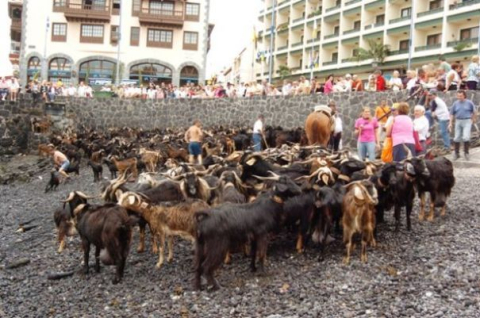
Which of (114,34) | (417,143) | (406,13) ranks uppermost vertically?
(406,13)

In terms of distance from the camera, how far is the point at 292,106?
971 inches

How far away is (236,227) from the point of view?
6977mm

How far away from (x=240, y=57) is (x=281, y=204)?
67.8 meters

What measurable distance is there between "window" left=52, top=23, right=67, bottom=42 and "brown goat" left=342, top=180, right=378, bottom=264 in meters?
45.7

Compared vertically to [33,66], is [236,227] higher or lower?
lower

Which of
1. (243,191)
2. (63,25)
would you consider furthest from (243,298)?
(63,25)

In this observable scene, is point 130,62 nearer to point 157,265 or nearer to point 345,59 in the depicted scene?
point 345,59

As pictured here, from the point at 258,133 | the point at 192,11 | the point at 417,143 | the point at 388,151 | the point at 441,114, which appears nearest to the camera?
the point at 417,143

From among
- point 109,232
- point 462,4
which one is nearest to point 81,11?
point 462,4

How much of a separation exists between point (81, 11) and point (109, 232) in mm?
45161

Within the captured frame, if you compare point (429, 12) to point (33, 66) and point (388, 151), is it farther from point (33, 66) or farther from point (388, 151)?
point (33, 66)

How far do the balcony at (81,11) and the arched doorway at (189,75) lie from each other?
27.3ft

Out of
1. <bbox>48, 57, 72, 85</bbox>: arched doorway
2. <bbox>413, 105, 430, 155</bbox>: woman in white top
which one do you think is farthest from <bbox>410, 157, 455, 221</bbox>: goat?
<bbox>48, 57, 72, 85</bbox>: arched doorway

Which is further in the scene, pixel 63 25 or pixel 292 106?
pixel 63 25
